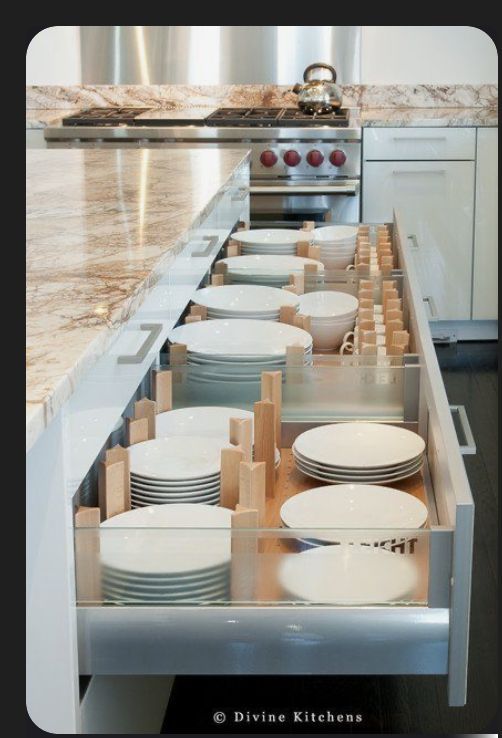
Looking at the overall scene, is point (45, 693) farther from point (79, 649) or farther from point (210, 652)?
point (210, 652)

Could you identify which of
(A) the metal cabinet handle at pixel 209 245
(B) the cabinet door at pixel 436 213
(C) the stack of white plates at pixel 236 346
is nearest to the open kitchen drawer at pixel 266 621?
(C) the stack of white plates at pixel 236 346

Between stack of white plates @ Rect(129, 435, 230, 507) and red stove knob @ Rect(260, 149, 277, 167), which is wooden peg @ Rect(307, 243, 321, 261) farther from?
red stove knob @ Rect(260, 149, 277, 167)

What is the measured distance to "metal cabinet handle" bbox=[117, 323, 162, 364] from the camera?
1577mm

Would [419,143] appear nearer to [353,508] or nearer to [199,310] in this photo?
[199,310]

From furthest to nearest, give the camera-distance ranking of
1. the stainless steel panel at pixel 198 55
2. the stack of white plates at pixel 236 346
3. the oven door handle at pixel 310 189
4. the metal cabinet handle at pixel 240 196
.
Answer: the stainless steel panel at pixel 198 55, the oven door handle at pixel 310 189, the metal cabinet handle at pixel 240 196, the stack of white plates at pixel 236 346

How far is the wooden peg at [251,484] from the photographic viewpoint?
148 cm

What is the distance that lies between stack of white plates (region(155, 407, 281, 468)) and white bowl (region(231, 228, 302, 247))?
107cm

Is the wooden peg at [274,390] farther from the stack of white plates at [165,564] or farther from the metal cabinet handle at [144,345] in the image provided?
the stack of white plates at [165,564]

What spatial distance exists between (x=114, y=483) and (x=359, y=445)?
1.30ft

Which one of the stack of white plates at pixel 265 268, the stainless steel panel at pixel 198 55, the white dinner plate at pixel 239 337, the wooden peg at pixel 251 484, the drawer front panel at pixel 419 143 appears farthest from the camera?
the stainless steel panel at pixel 198 55

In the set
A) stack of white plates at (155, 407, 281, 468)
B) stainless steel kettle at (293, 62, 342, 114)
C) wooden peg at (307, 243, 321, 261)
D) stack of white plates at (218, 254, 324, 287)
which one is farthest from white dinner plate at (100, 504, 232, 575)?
stainless steel kettle at (293, 62, 342, 114)

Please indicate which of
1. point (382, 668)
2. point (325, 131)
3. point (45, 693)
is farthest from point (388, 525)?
point (325, 131)

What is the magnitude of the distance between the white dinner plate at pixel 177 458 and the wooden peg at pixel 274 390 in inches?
4.8

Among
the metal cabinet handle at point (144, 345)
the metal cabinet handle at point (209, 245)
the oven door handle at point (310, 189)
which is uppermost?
the oven door handle at point (310, 189)
